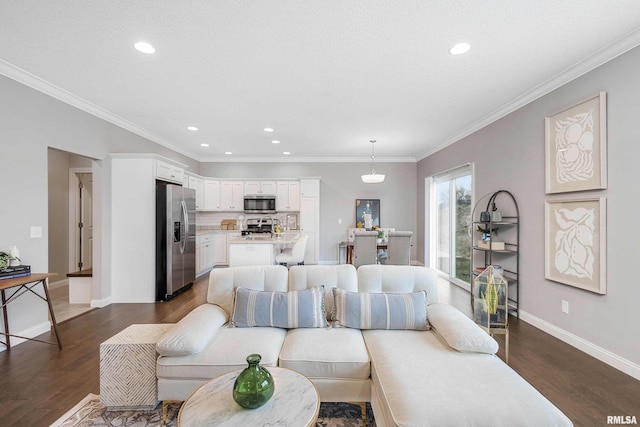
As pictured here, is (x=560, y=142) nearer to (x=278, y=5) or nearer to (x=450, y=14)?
(x=450, y=14)

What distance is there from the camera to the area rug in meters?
1.74

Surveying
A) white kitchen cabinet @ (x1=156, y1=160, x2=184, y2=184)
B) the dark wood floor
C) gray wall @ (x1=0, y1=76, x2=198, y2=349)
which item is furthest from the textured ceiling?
the dark wood floor

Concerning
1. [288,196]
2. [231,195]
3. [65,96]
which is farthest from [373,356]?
[231,195]

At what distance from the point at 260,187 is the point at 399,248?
376 centimetres

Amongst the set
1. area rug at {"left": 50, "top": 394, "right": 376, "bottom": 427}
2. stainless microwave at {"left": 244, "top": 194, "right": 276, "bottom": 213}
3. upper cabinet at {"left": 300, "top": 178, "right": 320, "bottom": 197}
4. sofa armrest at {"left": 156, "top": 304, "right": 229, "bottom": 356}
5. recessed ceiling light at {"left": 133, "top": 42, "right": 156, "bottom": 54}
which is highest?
recessed ceiling light at {"left": 133, "top": 42, "right": 156, "bottom": 54}

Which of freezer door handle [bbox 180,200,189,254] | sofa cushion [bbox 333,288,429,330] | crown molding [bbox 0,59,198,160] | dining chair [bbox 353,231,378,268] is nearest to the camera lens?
sofa cushion [bbox 333,288,429,330]

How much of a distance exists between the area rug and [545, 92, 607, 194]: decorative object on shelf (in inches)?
111

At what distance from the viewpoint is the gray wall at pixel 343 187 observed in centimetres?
705

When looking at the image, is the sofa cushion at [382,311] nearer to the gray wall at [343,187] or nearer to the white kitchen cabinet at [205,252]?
the white kitchen cabinet at [205,252]

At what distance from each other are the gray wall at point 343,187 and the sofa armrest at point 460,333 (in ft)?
16.6

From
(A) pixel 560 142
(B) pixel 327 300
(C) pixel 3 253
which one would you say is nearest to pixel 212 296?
(B) pixel 327 300

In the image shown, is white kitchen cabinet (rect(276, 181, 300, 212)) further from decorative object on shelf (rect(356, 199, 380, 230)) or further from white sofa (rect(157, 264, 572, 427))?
white sofa (rect(157, 264, 572, 427))

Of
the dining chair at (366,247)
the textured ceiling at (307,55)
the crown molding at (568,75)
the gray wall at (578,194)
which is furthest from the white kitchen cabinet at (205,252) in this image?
the crown molding at (568,75)

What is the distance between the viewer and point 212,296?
230 cm
